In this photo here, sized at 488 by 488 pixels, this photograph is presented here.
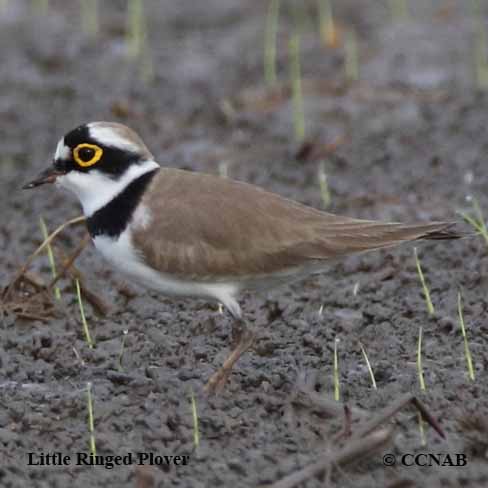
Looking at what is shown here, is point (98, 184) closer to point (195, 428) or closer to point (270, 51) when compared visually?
point (195, 428)

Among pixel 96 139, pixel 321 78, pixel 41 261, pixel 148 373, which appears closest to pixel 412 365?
pixel 148 373

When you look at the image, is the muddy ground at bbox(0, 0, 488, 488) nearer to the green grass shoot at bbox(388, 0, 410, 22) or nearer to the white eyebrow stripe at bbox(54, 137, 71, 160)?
the green grass shoot at bbox(388, 0, 410, 22)

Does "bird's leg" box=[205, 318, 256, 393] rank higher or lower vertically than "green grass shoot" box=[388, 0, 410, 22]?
lower

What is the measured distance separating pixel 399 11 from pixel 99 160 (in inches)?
236

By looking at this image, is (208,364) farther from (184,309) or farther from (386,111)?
(386,111)

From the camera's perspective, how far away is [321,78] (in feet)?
31.9

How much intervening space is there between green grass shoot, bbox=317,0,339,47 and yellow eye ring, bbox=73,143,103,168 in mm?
5231

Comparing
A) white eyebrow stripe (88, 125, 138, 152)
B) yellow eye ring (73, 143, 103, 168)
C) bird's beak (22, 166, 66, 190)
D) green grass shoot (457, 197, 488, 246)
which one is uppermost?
white eyebrow stripe (88, 125, 138, 152)

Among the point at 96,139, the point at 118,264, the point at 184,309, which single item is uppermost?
the point at 96,139

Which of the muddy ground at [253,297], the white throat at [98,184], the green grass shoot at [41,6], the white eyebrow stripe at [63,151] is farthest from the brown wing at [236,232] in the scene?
the green grass shoot at [41,6]

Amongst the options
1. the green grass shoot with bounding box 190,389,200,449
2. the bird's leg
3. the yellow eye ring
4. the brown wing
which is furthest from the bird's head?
the green grass shoot with bounding box 190,389,200,449

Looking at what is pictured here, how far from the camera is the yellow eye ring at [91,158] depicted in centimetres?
539

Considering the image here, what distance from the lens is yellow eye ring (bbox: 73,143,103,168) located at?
5.39 m

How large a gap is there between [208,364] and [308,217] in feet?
2.70
